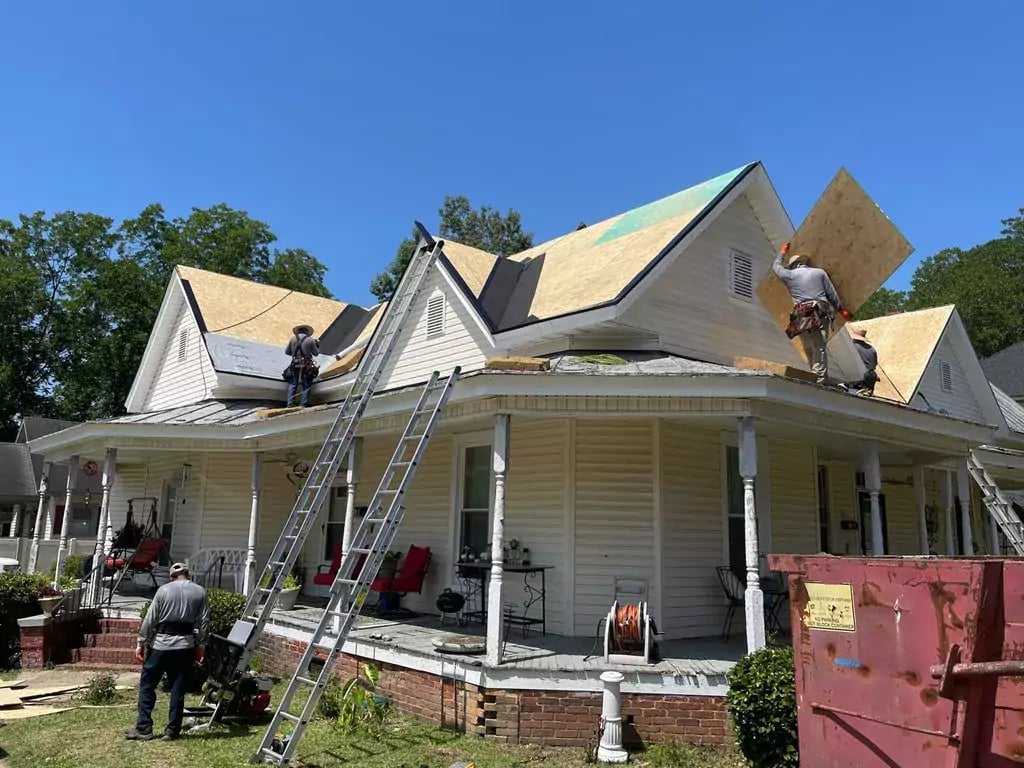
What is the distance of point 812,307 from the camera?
34.1 feet

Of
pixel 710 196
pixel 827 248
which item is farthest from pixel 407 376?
pixel 827 248

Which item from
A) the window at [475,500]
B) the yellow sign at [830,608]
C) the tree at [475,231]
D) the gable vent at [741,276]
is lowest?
the yellow sign at [830,608]

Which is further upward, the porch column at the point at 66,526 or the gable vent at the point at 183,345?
the gable vent at the point at 183,345

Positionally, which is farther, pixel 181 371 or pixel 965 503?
pixel 181 371

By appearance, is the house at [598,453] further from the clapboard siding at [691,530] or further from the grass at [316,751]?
the grass at [316,751]

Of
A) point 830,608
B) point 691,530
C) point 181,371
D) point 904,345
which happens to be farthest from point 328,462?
point 904,345

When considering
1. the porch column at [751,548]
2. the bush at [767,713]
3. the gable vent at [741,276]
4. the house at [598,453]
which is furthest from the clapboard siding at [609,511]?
the gable vent at [741,276]

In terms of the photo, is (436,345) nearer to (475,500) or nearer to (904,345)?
(475,500)

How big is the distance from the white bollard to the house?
0.32m

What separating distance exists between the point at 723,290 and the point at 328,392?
7608 millimetres

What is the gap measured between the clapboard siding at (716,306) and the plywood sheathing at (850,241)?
1.33 m

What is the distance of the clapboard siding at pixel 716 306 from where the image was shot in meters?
11.3

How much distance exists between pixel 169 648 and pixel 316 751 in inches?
75.5

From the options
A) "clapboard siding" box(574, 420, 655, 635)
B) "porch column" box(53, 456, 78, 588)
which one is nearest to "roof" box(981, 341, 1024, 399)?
"clapboard siding" box(574, 420, 655, 635)
